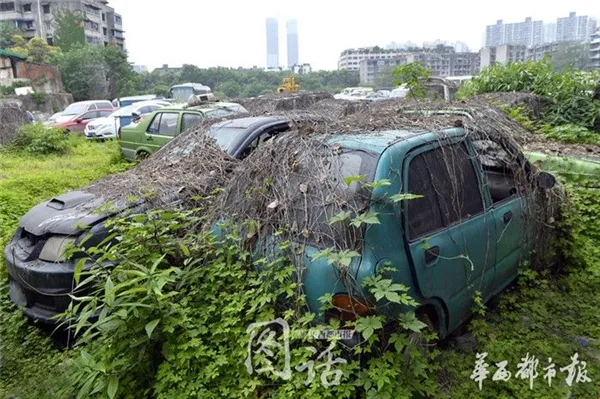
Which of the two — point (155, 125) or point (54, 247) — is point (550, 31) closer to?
point (155, 125)

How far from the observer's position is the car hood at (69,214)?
3.75 m

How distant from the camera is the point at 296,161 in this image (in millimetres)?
3150

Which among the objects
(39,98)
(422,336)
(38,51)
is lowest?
(422,336)

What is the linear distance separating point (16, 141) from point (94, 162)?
3399mm

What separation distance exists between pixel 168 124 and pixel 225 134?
10.7ft

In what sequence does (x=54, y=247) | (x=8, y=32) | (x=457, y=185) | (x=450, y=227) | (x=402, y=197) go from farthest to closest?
1. (x=8, y=32)
2. (x=54, y=247)
3. (x=457, y=185)
4. (x=450, y=227)
5. (x=402, y=197)

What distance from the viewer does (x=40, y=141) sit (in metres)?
12.1

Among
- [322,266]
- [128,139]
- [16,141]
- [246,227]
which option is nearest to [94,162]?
[128,139]

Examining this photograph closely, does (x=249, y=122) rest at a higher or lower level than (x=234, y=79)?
lower

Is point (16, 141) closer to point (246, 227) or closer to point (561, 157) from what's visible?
point (246, 227)

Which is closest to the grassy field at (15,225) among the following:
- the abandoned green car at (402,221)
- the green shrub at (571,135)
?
the abandoned green car at (402,221)

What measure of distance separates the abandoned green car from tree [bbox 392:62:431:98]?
5076 mm

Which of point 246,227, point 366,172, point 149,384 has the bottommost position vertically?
point 149,384

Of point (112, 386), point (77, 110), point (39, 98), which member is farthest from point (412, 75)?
point (39, 98)
